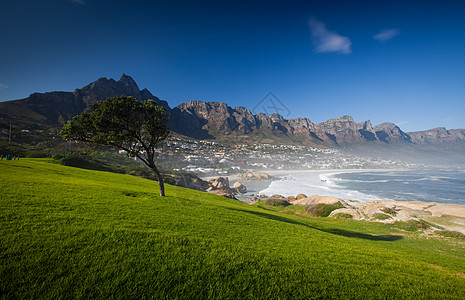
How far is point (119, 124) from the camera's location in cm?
1379

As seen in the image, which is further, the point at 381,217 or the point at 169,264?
the point at 381,217

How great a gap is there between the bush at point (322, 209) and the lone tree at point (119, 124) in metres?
25.4

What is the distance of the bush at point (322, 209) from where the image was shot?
91.0 feet

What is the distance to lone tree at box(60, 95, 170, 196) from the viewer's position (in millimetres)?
13281

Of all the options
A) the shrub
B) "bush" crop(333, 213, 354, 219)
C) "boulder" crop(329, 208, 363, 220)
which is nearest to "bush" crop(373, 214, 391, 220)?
the shrub

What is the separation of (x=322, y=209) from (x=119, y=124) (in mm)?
29078

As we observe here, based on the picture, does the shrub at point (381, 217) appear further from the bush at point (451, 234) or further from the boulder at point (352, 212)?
the bush at point (451, 234)

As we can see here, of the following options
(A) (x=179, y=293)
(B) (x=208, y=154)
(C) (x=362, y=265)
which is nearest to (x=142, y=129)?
(A) (x=179, y=293)

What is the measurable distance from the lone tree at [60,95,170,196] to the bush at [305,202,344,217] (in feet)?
83.2

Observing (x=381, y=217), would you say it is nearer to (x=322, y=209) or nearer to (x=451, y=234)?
(x=451, y=234)

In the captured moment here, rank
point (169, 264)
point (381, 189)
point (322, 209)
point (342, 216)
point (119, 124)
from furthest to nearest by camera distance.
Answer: point (381, 189), point (322, 209), point (342, 216), point (119, 124), point (169, 264)

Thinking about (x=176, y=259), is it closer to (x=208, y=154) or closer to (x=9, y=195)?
(x=9, y=195)

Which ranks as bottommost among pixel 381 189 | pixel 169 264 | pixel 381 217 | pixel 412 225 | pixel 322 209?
pixel 381 189

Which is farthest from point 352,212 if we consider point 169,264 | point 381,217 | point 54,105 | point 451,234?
point 54,105
